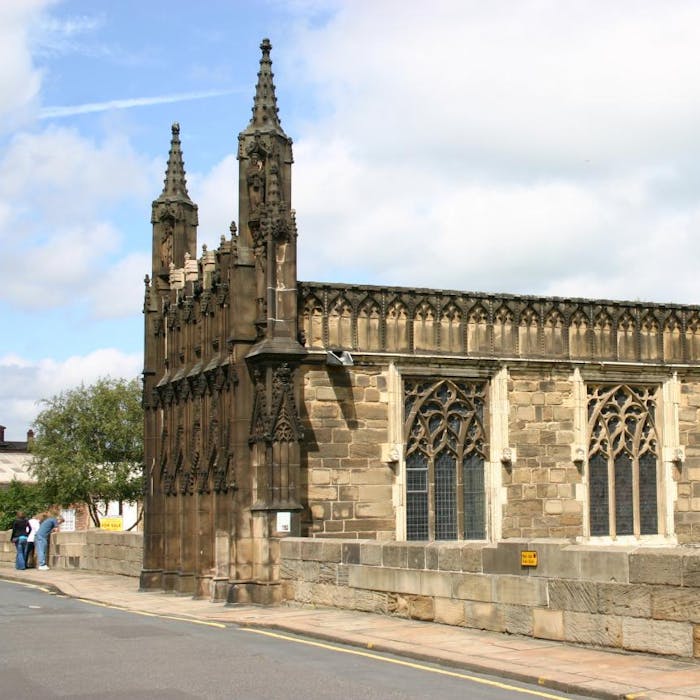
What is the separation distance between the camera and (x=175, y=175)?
29.5 m

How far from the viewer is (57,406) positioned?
74.7m

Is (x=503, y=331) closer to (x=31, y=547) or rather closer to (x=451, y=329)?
(x=451, y=329)

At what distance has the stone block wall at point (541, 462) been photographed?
25031mm

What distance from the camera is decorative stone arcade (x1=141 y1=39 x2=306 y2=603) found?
22078mm

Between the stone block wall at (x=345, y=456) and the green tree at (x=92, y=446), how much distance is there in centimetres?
4975

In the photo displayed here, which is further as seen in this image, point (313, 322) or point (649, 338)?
point (649, 338)

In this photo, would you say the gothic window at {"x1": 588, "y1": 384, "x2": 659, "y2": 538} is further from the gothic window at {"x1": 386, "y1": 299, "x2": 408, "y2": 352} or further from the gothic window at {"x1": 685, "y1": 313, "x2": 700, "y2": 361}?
the gothic window at {"x1": 386, "y1": 299, "x2": 408, "y2": 352}

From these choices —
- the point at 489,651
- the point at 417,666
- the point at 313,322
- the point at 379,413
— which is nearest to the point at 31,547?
the point at 379,413

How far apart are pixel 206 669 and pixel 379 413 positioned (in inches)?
437

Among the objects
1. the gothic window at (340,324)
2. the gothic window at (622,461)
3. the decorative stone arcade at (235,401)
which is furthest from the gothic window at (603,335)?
the decorative stone arcade at (235,401)

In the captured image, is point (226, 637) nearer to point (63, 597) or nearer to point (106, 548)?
point (63, 597)

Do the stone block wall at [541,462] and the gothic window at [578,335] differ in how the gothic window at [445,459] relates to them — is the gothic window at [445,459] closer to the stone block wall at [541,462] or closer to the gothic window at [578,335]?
the stone block wall at [541,462]

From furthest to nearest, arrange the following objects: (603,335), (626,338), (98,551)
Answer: (98,551), (626,338), (603,335)

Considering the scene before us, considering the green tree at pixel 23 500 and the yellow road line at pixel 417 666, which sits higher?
the green tree at pixel 23 500
